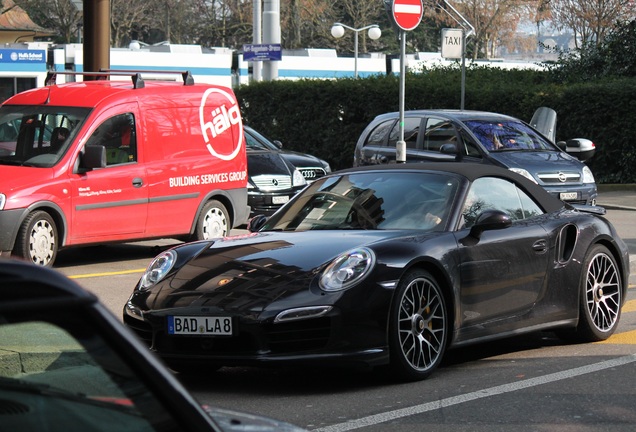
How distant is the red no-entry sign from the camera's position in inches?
560

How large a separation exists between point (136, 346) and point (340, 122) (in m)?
26.1

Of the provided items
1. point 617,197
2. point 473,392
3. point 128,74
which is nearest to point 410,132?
point 128,74

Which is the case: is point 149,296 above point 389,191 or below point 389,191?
below

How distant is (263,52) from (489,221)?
19138 millimetres

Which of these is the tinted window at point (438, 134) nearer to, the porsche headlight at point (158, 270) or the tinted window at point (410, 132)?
the tinted window at point (410, 132)

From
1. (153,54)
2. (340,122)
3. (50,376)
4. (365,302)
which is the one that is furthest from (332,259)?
(153,54)

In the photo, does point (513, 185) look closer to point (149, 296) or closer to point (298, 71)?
point (149, 296)

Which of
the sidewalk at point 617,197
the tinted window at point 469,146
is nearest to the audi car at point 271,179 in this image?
the tinted window at point 469,146

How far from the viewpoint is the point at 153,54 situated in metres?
38.0

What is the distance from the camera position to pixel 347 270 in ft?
21.9

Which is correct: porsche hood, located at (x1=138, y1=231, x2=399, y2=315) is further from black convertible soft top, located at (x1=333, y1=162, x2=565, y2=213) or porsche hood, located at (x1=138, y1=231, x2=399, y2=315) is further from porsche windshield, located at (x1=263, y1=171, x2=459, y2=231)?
black convertible soft top, located at (x1=333, y1=162, x2=565, y2=213)

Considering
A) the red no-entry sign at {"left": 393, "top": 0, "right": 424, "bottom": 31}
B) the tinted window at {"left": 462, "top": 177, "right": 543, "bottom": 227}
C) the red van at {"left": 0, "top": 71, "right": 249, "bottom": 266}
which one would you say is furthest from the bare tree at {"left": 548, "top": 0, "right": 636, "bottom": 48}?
the tinted window at {"left": 462, "top": 177, "right": 543, "bottom": 227}

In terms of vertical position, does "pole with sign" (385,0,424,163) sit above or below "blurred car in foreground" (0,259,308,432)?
above

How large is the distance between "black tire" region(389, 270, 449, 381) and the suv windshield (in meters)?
9.30
